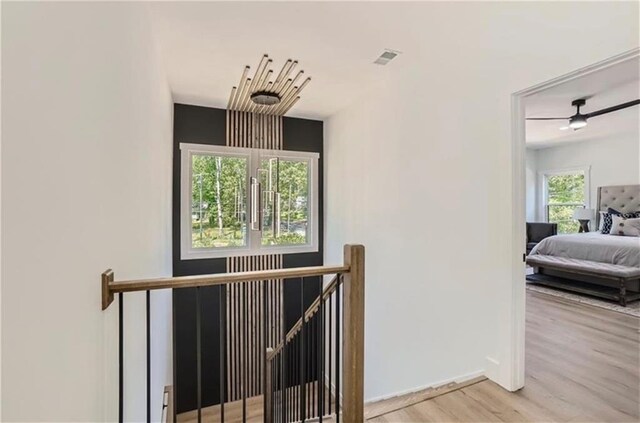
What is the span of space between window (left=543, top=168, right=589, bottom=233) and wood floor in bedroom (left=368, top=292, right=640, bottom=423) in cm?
432

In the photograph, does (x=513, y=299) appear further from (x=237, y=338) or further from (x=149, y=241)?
(x=237, y=338)

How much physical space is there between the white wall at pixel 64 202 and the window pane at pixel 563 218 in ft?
27.7

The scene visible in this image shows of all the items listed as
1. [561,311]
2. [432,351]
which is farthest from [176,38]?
[561,311]

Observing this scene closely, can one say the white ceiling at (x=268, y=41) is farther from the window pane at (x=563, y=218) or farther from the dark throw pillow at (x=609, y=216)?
the window pane at (x=563, y=218)

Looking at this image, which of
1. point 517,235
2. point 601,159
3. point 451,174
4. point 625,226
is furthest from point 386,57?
point 601,159

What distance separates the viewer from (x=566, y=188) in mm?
7266

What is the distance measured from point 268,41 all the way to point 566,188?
24.5ft

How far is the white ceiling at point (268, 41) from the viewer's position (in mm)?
2270

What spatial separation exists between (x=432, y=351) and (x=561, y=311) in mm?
2368

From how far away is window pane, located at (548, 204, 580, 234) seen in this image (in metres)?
7.16

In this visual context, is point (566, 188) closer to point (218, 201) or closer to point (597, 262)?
point (597, 262)

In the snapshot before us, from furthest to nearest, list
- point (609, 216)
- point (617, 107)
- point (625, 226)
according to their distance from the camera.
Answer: point (609, 216), point (625, 226), point (617, 107)

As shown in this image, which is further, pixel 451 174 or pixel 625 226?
pixel 625 226

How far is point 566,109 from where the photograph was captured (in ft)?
14.1
